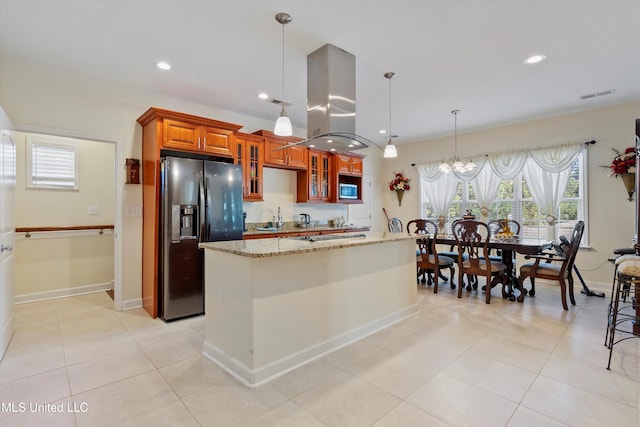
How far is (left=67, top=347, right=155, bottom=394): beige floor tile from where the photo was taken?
210 cm

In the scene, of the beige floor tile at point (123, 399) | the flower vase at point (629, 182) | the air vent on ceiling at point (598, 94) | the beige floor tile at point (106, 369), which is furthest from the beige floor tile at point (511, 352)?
the air vent on ceiling at point (598, 94)

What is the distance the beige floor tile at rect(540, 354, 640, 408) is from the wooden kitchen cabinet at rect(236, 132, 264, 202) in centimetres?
374

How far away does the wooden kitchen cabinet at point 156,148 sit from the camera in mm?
3426

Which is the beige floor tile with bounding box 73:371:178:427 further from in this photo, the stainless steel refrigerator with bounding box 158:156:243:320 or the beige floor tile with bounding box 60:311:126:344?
the stainless steel refrigerator with bounding box 158:156:243:320

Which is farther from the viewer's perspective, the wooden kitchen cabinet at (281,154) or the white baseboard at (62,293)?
the wooden kitchen cabinet at (281,154)

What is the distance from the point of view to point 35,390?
2.02 m

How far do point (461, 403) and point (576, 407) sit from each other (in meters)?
0.66

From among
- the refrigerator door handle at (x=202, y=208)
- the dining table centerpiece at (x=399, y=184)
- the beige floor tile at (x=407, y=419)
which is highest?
the dining table centerpiece at (x=399, y=184)

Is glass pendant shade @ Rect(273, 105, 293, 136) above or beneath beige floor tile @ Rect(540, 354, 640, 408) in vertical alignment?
above

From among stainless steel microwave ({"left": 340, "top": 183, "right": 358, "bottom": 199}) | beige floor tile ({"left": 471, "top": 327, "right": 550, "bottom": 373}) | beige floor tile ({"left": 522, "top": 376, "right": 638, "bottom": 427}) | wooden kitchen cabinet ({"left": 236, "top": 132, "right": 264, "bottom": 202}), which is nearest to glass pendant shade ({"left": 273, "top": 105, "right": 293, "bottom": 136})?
Answer: wooden kitchen cabinet ({"left": 236, "top": 132, "right": 264, "bottom": 202})

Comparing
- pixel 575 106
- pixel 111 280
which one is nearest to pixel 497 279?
pixel 575 106

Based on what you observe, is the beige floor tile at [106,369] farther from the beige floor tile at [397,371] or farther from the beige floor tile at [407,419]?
the beige floor tile at [407,419]

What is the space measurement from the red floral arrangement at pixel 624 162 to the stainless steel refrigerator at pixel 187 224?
530cm

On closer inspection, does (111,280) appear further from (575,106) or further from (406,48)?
(575,106)
